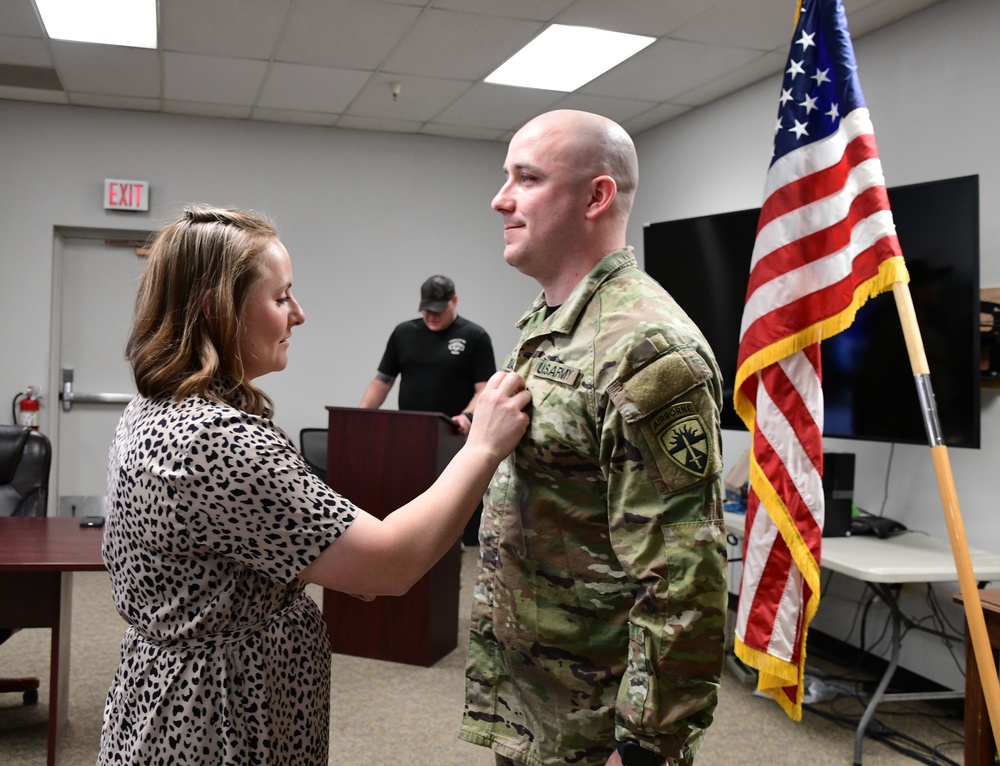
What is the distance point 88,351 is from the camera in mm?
6199

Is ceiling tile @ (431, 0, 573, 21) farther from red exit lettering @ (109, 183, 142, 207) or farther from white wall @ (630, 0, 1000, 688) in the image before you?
red exit lettering @ (109, 183, 142, 207)

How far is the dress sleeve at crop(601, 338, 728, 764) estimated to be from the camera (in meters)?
1.22

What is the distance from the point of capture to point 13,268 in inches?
232

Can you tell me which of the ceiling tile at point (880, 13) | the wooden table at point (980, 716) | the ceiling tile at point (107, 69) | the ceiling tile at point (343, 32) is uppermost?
the ceiling tile at point (880, 13)

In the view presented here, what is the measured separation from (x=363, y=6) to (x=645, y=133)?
2826 mm

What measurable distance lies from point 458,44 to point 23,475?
114 inches

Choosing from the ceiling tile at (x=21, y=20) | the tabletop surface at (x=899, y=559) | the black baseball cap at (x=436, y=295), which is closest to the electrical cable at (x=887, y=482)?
the tabletop surface at (x=899, y=559)

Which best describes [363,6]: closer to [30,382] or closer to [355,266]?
[355,266]

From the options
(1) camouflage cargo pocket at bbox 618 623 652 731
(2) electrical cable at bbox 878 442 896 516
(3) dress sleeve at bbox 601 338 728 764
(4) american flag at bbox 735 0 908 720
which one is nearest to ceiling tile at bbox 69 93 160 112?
(4) american flag at bbox 735 0 908 720

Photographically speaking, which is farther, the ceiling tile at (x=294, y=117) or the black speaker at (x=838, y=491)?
the ceiling tile at (x=294, y=117)

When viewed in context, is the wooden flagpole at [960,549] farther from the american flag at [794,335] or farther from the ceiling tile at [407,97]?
the ceiling tile at [407,97]

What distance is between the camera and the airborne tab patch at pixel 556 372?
1359 mm

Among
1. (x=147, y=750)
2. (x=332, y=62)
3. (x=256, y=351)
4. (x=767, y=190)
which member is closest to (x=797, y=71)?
(x=767, y=190)

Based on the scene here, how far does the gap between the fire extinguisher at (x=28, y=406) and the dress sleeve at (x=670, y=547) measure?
5.51 meters
